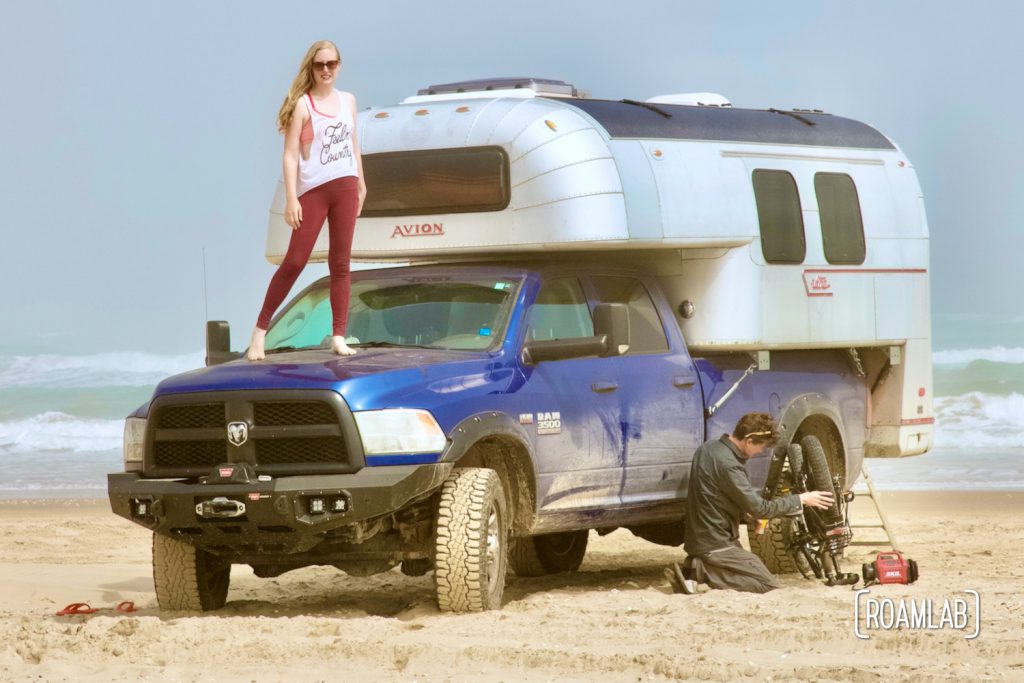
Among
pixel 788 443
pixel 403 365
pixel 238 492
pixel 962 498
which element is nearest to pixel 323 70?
pixel 403 365

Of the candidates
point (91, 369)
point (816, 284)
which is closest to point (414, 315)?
point (816, 284)

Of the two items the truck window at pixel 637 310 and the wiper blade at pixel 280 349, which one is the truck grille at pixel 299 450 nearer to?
the wiper blade at pixel 280 349

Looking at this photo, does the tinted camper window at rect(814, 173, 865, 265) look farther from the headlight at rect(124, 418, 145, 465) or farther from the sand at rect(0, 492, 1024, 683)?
the headlight at rect(124, 418, 145, 465)

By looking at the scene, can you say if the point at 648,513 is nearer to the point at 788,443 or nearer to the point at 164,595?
the point at 788,443

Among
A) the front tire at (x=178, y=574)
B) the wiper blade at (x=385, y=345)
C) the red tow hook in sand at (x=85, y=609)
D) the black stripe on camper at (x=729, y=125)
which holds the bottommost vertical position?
the red tow hook in sand at (x=85, y=609)

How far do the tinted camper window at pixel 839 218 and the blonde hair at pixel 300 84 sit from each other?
147 inches

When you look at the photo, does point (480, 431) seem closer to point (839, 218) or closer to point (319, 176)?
point (319, 176)

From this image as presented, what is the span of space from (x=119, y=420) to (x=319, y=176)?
23.8m

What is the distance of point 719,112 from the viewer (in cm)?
1152

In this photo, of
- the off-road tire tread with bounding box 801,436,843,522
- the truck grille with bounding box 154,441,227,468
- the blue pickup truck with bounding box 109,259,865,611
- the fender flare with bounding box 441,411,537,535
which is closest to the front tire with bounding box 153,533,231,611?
the blue pickup truck with bounding box 109,259,865,611

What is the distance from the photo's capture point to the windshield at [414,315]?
31.8 ft

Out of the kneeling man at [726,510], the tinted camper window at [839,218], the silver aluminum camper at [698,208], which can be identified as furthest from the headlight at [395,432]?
the tinted camper window at [839,218]

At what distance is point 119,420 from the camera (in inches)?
1280

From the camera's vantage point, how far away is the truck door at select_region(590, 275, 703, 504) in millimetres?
10203
